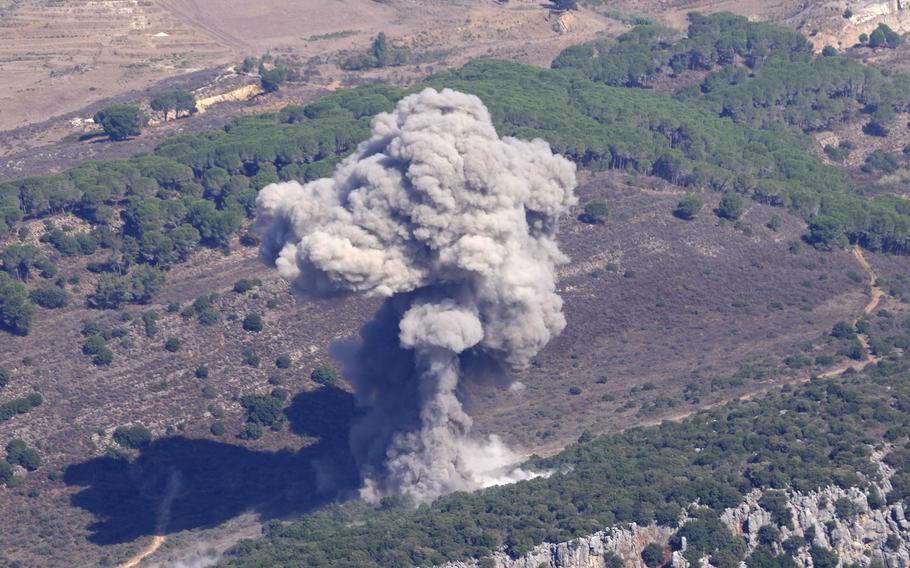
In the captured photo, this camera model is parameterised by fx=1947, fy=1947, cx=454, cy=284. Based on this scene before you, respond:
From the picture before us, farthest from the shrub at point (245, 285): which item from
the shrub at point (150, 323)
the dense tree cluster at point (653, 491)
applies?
the dense tree cluster at point (653, 491)

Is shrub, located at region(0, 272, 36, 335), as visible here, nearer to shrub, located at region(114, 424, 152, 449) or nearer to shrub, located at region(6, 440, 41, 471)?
shrub, located at region(114, 424, 152, 449)

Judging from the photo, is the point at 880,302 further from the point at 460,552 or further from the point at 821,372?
the point at 460,552

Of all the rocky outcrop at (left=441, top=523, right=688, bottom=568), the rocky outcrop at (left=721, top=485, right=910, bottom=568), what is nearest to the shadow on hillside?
the rocky outcrop at (left=441, top=523, right=688, bottom=568)

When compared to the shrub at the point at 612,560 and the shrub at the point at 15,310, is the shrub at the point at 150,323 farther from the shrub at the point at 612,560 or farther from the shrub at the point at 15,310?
the shrub at the point at 612,560

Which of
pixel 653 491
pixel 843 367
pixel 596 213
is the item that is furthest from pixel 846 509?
pixel 596 213

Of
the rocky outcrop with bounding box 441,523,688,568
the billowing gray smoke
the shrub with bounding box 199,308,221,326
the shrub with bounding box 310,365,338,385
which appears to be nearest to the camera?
the rocky outcrop with bounding box 441,523,688,568

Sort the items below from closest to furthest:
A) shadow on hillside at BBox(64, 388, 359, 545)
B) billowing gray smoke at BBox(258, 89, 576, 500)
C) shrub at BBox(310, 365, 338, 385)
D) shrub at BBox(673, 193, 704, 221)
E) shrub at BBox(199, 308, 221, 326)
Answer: billowing gray smoke at BBox(258, 89, 576, 500), shadow on hillside at BBox(64, 388, 359, 545), shrub at BBox(310, 365, 338, 385), shrub at BBox(199, 308, 221, 326), shrub at BBox(673, 193, 704, 221)
